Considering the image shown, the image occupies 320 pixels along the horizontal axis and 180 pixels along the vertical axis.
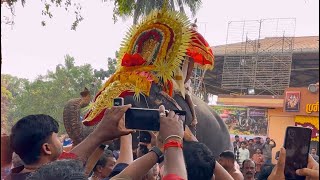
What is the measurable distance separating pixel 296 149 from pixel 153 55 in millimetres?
2671

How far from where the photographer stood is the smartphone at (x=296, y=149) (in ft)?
7.57

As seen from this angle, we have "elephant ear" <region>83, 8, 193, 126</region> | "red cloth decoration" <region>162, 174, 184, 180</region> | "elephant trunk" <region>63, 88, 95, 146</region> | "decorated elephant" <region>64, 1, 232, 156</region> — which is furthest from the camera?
"elephant ear" <region>83, 8, 193, 126</region>

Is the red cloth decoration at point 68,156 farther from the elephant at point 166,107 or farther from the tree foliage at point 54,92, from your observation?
the tree foliage at point 54,92

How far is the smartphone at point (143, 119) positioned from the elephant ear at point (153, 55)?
2.26m

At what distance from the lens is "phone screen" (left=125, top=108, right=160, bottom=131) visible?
2.34m

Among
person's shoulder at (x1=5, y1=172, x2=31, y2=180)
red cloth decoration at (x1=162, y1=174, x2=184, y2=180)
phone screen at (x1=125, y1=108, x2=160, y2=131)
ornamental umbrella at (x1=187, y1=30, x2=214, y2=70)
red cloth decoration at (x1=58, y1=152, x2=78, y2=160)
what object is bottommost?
person's shoulder at (x1=5, y1=172, x2=31, y2=180)

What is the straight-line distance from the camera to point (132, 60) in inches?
194

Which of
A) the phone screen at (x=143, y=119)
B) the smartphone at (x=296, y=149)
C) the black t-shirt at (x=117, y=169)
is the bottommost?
the black t-shirt at (x=117, y=169)

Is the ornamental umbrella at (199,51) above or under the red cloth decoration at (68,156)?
above

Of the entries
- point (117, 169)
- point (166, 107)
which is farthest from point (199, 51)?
point (117, 169)

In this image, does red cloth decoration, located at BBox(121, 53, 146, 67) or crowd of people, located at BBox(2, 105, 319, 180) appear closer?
crowd of people, located at BBox(2, 105, 319, 180)

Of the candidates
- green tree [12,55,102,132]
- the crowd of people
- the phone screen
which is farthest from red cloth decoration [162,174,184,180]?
green tree [12,55,102,132]

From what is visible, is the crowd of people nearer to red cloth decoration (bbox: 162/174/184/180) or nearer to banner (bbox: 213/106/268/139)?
red cloth decoration (bbox: 162/174/184/180)

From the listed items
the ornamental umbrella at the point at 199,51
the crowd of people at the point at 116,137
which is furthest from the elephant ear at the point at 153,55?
the crowd of people at the point at 116,137
